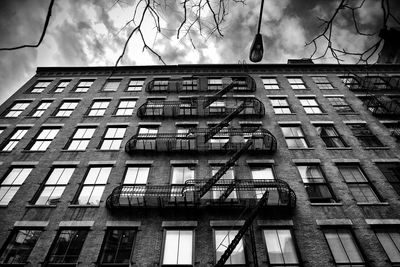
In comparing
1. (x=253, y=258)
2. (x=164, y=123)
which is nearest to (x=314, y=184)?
(x=253, y=258)

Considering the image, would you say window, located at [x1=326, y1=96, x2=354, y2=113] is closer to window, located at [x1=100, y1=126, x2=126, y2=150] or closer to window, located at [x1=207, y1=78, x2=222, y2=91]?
window, located at [x1=207, y1=78, x2=222, y2=91]

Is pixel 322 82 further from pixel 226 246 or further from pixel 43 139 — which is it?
pixel 43 139

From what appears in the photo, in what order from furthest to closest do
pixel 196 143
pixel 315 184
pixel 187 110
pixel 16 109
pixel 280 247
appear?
pixel 16 109
pixel 187 110
pixel 196 143
pixel 315 184
pixel 280 247

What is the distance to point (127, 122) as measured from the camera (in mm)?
15719

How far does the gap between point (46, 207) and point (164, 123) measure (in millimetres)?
7903

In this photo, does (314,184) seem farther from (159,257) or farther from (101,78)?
(101,78)

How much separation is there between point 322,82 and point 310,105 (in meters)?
4.17

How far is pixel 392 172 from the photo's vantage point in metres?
12.3

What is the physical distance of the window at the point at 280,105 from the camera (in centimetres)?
1681

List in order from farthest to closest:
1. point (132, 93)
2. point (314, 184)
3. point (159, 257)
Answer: point (132, 93)
point (314, 184)
point (159, 257)

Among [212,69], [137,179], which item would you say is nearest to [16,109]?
[137,179]

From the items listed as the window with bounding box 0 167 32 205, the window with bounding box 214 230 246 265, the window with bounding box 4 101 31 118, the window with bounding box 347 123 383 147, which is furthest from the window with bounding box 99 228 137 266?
the window with bounding box 347 123 383 147

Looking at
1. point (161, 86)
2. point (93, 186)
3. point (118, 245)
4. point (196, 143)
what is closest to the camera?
point (118, 245)

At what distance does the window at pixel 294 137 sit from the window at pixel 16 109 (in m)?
18.8
